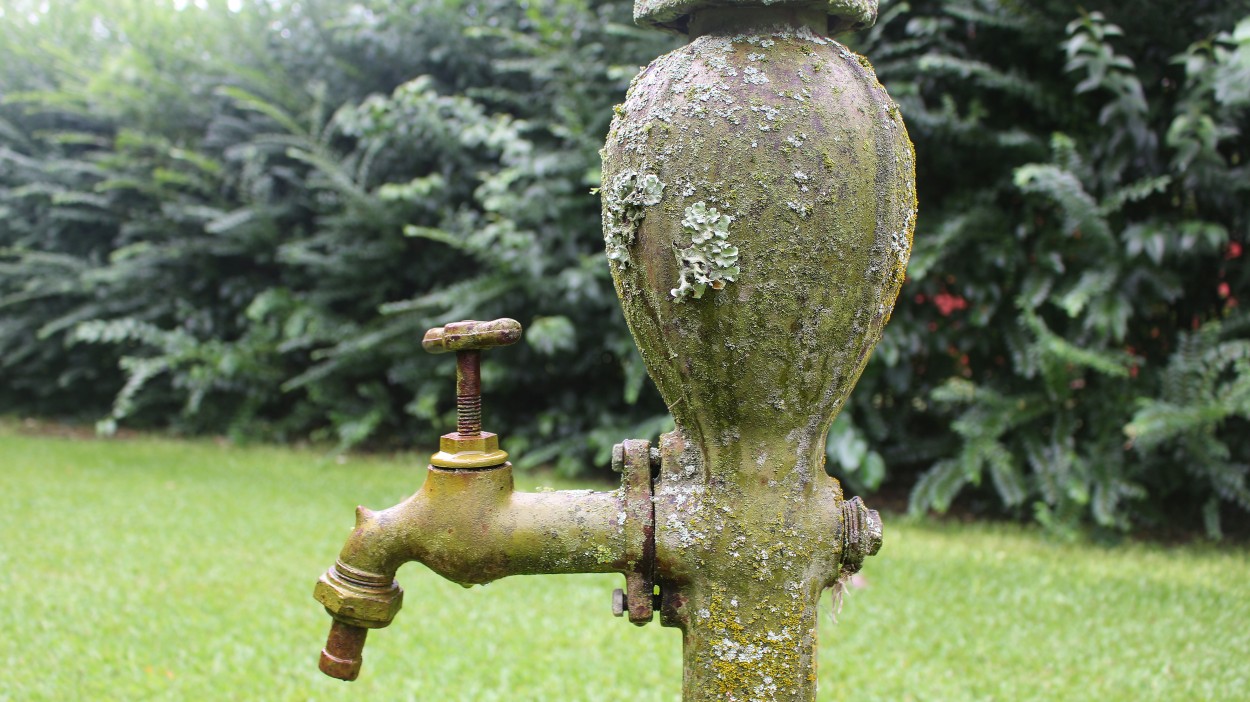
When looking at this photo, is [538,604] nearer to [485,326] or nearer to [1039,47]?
[485,326]

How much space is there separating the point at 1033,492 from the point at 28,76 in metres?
7.09

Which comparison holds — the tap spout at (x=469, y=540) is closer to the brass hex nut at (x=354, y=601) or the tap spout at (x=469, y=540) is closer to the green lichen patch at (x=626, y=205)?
the brass hex nut at (x=354, y=601)

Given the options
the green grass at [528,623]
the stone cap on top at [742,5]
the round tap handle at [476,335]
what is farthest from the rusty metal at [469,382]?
the green grass at [528,623]

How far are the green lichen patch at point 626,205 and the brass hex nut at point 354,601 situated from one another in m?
0.58

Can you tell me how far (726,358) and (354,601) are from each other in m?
0.62

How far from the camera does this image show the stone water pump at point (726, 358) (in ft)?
3.73

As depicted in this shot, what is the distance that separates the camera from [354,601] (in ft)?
4.09

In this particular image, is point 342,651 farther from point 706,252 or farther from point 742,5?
point 742,5

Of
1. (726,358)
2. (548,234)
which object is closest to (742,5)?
(726,358)

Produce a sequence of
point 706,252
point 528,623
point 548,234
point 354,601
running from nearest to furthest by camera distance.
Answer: point 706,252 → point 354,601 → point 528,623 → point 548,234

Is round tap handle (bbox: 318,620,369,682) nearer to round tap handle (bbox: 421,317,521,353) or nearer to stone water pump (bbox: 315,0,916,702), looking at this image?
stone water pump (bbox: 315,0,916,702)

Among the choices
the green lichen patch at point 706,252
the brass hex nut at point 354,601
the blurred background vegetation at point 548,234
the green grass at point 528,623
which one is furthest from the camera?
the blurred background vegetation at point 548,234

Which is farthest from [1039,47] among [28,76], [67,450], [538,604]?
[28,76]

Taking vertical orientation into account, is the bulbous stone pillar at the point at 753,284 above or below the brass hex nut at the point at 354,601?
above
